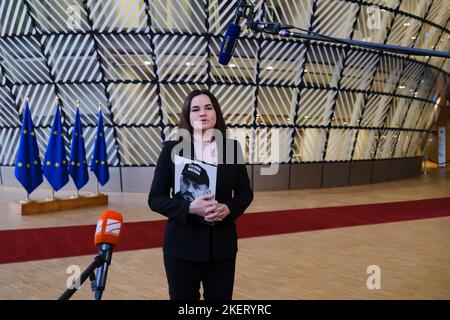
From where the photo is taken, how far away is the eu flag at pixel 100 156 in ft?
41.8

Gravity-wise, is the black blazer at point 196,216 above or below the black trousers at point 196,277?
above

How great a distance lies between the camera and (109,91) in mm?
14844

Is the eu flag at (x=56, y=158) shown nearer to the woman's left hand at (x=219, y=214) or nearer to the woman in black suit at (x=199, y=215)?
the woman in black suit at (x=199, y=215)

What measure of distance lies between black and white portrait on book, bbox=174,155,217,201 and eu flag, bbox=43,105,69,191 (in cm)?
987

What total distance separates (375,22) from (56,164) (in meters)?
12.8

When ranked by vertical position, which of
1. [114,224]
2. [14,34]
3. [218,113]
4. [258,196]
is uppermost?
[14,34]

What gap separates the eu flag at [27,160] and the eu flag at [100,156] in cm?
202

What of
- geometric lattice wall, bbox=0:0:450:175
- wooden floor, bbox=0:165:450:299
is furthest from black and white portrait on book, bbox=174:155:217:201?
geometric lattice wall, bbox=0:0:450:175

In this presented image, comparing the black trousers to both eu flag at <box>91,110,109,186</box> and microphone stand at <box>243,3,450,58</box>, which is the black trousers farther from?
eu flag at <box>91,110,109,186</box>

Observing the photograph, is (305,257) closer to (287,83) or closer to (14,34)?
(287,83)

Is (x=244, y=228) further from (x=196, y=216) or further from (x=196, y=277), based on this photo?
(x=196, y=216)

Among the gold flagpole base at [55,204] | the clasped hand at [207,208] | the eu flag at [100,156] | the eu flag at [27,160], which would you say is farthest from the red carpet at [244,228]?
the clasped hand at [207,208]

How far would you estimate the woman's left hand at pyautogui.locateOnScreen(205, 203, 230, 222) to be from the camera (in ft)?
7.29
